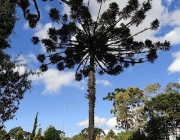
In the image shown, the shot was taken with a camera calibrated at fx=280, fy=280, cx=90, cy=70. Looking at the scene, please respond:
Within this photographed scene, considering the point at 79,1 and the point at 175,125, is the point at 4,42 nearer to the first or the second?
the point at 79,1

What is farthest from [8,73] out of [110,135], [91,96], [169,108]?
[110,135]

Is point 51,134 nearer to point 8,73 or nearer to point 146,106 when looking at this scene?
point 146,106

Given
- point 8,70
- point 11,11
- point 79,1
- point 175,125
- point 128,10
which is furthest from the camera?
point 175,125

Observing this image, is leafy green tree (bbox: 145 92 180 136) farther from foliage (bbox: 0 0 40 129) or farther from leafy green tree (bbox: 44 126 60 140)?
foliage (bbox: 0 0 40 129)

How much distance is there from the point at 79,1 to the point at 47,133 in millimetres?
36681

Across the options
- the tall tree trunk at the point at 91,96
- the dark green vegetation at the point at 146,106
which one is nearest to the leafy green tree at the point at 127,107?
the dark green vegetation at the point at 146,106

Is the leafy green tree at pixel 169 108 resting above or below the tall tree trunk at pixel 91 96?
above

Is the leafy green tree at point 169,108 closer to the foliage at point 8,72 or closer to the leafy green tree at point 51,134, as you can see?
the leafy green tree at point 51,134

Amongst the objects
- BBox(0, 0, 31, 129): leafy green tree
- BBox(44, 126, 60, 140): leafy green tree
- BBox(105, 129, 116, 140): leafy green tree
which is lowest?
BBox(0, 0, 31, 129): leafy green tree

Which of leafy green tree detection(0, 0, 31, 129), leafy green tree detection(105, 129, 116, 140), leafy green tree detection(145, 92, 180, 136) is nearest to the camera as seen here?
leafy green tree detection(0, 0, 31, 129)

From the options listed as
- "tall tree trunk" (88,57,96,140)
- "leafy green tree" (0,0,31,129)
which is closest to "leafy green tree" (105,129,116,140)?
"tall tree trunk" (88,57,96,140)

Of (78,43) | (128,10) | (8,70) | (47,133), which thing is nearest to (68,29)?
(78,43)

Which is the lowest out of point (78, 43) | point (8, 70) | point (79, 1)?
point (8, 70)

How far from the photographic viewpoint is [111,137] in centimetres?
5066
